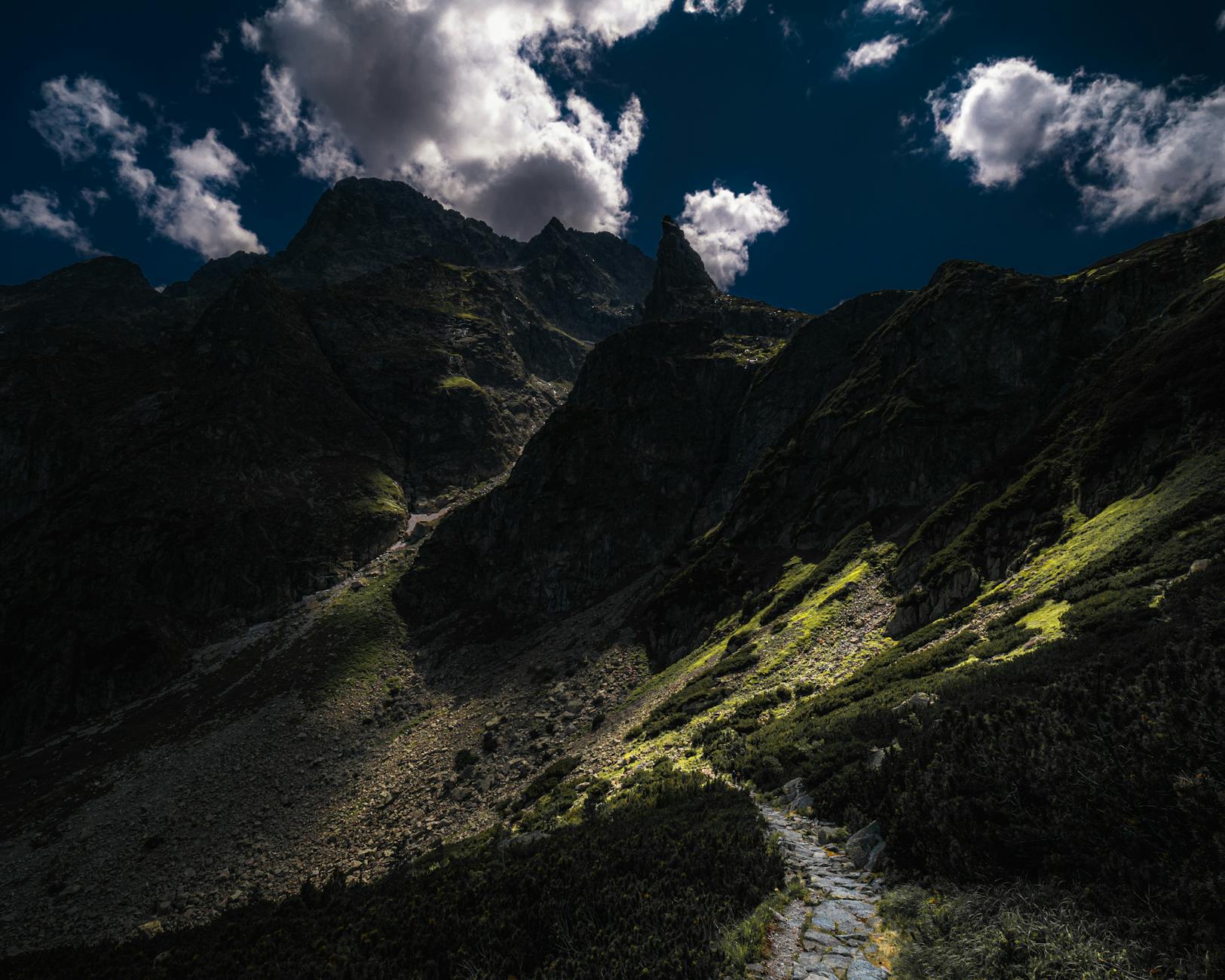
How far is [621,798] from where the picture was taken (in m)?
22.3

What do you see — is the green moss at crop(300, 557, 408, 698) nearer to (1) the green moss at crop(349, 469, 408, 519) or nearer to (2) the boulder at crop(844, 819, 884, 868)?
(1) the green moss at crop(349, 469, 408, 519)

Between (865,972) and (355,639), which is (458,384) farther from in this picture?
(865,972)

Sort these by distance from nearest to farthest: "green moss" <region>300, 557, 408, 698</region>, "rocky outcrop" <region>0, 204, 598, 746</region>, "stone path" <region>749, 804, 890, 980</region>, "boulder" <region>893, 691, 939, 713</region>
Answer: "stone path" <region>749, 804, 890, 980</region>, "boulder" <region>893, 691, 939, 713</region>, "green moss" <region>300, 557, 408, 698</region>, "rocky outcrop" <region>0, 204, 598, 746</region>

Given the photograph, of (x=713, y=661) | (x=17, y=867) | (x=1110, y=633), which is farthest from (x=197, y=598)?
(x=1110, y=633)

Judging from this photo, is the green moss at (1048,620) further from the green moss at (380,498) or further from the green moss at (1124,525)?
the green moss at (380,498)

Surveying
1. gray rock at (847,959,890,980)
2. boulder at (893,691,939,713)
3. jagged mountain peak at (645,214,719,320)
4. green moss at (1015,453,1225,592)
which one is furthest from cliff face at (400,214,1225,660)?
jagged mountain peak at (645,214,719,320)

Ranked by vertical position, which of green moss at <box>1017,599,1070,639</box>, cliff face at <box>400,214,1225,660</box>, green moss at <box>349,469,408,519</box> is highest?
green moss at <box>349,469,408,519</box>

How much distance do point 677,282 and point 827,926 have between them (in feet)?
587

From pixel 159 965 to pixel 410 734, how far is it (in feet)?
150

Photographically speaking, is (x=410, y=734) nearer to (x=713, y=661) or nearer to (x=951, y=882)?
Answer: (x=713, y=661)

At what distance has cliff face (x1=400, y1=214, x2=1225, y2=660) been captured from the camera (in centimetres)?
3606

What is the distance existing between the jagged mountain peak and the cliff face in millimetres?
41851

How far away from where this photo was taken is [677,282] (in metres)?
170

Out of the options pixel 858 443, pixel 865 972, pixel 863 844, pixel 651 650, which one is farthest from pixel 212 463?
pixel 865 972
